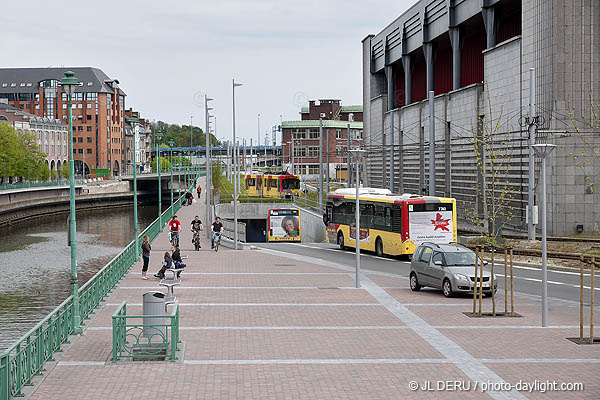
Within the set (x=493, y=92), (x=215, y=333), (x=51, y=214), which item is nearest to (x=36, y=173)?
(x=51, y=214)

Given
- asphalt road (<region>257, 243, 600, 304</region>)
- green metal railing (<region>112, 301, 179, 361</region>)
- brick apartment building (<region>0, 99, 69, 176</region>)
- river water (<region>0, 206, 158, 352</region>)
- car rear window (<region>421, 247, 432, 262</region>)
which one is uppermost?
brick apartment building (<region>0, 99, 69, 176</region>)

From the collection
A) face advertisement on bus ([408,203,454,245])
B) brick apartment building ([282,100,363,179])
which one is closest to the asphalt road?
face advertisement on bus ([408,203,454,245])

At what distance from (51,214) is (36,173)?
19.3 meters

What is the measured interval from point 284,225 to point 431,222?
27704 mm

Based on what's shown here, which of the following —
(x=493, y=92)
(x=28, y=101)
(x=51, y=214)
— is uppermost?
(x=28, y=101)

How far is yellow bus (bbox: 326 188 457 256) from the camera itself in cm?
3631

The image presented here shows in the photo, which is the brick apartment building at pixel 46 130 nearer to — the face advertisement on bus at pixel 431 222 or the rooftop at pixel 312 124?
the rooftop at pixel 312 124

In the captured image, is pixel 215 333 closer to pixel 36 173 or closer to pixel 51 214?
pixel 51 214

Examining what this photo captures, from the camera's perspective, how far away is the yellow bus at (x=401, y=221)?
36.3m

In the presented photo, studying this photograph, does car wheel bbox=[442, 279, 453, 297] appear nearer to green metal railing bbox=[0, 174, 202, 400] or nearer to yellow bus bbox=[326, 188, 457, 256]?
green metal railing bbox=[0, 174, 202, 400]

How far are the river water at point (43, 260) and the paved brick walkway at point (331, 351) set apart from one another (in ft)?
28.1

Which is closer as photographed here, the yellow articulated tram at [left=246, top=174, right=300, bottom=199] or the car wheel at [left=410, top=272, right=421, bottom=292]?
the car wheel at [left=410, top=272, right=421, bottom=292]

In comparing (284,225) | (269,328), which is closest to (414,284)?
(269,328)

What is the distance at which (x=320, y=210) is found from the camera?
221ft
